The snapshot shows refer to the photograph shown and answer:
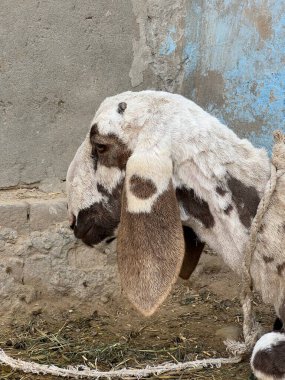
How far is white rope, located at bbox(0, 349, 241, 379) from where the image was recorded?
12.8 ft

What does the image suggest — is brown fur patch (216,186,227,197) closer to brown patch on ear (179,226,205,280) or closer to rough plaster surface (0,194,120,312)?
brown patch on ear (179,226,205,280)

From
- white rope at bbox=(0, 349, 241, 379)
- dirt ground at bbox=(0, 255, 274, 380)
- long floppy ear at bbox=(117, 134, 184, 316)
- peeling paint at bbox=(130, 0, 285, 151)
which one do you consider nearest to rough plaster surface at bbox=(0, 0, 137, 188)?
peeling paint at bbox=(130, 0, 285, 151)

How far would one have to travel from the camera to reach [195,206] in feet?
10.6

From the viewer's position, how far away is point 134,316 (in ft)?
16.0

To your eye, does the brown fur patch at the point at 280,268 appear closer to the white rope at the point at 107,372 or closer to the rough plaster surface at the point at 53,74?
the white rope at the point at 107,372

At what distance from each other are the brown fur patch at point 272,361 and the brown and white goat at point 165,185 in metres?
0.15

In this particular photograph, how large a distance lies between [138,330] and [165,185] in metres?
1.81

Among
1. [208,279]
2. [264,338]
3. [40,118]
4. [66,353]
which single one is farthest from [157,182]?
[208,279]

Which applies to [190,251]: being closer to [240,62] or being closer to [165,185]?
[165,185]

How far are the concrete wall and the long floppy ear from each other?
175 centimetres

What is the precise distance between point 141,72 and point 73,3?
63cm

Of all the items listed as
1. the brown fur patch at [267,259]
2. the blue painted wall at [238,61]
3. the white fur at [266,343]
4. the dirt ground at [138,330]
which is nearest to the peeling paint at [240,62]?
the blue painted wall at [238,61]

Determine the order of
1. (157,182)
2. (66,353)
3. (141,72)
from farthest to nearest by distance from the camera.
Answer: (141,72)
(66,353)
(157,182)

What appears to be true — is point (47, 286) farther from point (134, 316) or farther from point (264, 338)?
point (264, 338)
